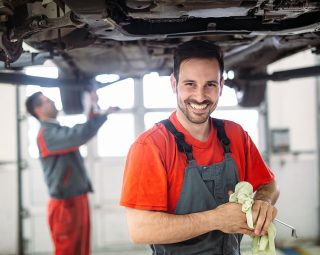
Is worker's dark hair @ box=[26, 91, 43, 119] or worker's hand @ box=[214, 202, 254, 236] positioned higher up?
worker's dark hair @ box=[26, 91, 43, 119]

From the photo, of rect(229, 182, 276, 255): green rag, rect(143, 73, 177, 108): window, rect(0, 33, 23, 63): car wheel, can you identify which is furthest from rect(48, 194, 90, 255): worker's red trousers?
rect(229, 182, 276, 255): green rag

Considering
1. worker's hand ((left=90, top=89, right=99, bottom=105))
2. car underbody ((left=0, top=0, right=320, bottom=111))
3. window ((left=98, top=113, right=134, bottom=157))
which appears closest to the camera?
car underbody ((left=0, top=0, right=320, bottom=111))

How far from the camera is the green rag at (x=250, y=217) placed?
1252 mm

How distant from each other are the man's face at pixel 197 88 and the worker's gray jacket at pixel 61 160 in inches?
63.8

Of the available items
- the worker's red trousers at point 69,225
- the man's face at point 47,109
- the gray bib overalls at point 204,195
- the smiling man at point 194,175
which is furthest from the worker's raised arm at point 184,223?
the man's face at point 47,109

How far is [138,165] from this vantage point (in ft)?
4.35

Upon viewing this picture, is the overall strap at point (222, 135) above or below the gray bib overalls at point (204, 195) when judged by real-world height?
above

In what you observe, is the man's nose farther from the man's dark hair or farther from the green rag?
the green rag

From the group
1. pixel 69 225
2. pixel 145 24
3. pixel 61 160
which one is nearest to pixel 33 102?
pixel 61 160

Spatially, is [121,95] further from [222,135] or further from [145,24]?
[222,135]

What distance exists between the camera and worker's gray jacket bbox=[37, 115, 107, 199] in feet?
10.1

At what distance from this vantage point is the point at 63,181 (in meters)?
3.18

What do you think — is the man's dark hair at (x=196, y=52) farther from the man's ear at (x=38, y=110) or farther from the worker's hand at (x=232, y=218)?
the man's ear at (x=38, y=110)

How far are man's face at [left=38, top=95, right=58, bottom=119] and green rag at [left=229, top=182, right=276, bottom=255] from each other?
2.33 m
